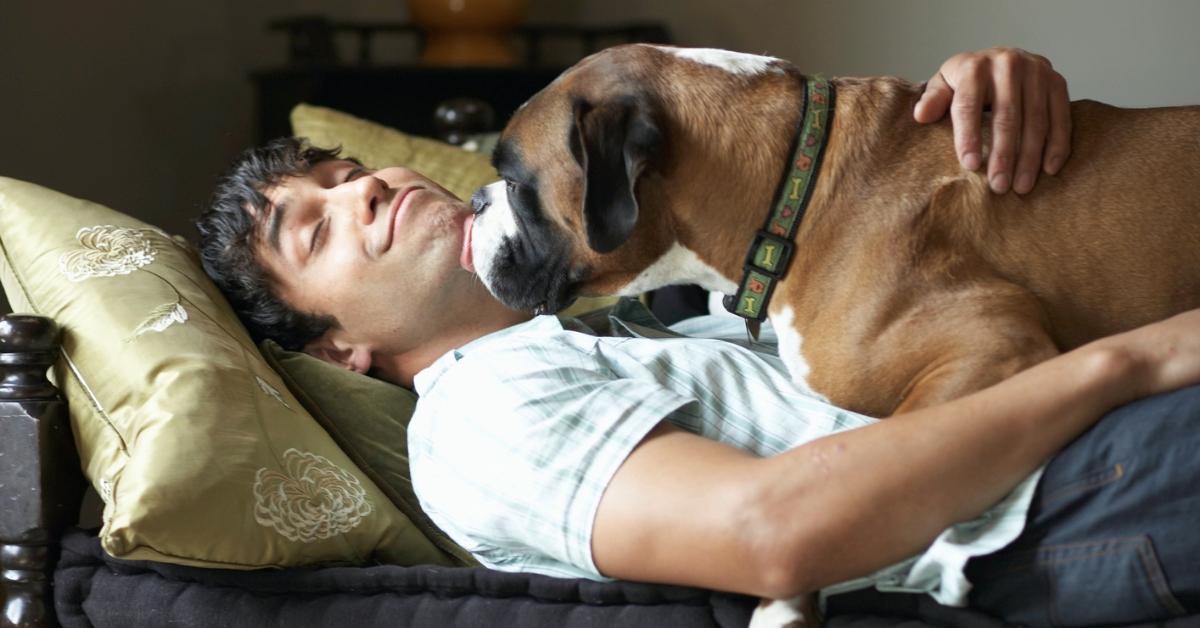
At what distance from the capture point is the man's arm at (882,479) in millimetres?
1263

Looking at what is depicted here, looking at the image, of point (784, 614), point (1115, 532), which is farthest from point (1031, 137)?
point (784, 614)

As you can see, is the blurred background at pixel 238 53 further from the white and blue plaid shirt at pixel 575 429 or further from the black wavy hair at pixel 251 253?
the white and blue plaid shirt at pixel 575 429

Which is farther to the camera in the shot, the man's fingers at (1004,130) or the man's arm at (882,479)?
the man's fingers at (1004,130)

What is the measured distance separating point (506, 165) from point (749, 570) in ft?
2.17

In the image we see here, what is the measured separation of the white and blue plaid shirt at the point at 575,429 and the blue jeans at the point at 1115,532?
4 centimetres

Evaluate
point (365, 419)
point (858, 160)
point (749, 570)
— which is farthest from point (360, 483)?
point (858, 160)

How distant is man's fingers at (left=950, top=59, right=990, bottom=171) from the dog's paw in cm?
56

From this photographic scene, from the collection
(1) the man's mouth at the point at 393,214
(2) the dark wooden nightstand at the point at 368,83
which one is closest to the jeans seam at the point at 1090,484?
(1) the man's mouth at the point at 393,214

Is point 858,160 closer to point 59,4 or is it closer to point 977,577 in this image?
point 977,577

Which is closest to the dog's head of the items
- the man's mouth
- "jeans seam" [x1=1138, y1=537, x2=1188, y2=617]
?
the man's mouth

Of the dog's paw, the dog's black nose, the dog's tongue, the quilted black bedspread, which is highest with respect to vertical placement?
the dog's black nose

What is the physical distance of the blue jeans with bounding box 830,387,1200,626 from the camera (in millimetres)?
1248

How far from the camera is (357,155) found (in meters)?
2.86

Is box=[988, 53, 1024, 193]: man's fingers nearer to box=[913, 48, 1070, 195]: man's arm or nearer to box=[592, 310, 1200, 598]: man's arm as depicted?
box=[913, 48, 1070, 195]: man's arm
